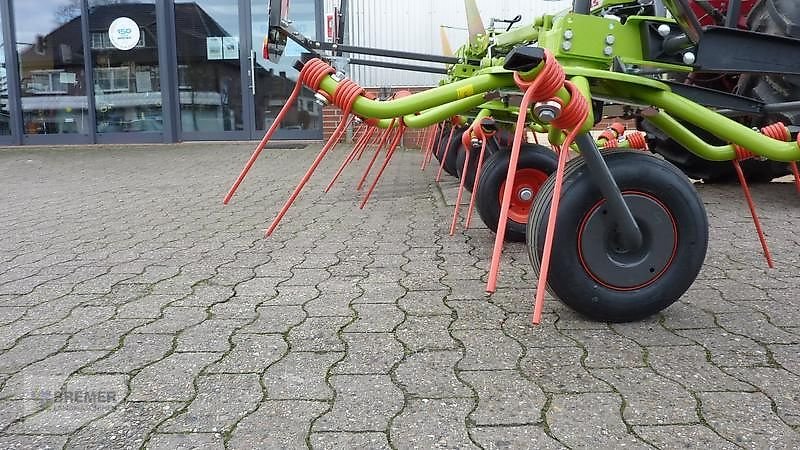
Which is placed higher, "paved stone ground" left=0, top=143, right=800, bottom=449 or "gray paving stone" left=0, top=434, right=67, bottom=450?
"paved stone ground" left=0, top=143, right=800, bottom=449

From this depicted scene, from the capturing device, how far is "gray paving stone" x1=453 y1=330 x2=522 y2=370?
6.98ft

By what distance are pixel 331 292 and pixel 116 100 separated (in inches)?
399

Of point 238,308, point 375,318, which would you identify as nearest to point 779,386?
point 375,318

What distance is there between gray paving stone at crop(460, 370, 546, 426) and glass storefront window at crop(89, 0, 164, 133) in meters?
10.7

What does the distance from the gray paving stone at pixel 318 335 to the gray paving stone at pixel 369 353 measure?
0.15 feet

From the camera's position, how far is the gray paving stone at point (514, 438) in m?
1.66

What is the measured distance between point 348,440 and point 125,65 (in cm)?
1133

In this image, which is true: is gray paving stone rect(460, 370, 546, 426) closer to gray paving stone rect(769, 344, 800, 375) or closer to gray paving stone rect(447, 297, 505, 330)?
gray paving stone rect(447, 297, 505, 330)

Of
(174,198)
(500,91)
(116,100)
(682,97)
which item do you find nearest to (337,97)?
(500,91)

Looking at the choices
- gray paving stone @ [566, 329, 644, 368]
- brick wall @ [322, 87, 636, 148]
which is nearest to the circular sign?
brick wall @ [322, 87, 636, 148]

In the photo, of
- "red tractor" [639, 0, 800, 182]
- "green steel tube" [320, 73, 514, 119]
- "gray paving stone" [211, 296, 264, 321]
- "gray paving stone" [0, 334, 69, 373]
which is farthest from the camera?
"red tractor" [639, 0, 800, 182]

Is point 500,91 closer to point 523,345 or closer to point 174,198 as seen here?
point 523,345

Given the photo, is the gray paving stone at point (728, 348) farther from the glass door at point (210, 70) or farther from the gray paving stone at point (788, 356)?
the glass door at point (210, 70)

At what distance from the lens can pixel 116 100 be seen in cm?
1165
